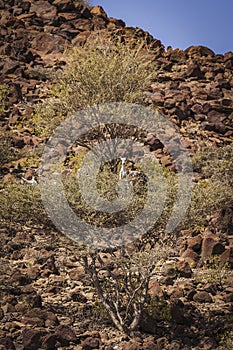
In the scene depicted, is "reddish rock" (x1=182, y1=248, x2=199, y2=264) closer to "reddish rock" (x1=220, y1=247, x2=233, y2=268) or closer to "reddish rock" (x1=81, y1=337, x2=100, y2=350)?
"reddish rock" (x1=220, y1=247, x2=233, y2=268)

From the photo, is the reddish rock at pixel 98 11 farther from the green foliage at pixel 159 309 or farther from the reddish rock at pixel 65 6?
the green foliage at pixel 159 309

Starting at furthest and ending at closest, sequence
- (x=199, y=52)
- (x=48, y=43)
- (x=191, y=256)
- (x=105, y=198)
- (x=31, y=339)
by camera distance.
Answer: (x=199, y=52) < (x=48, y=43) < (x=191, y=256) < (x=105, y=198) < (x=31, y=339)

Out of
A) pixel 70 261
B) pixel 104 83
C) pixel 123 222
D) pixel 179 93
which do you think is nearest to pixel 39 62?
pixel 179 93

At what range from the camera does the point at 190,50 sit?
3338 centimetres

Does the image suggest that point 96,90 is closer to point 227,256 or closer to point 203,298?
point 227,256

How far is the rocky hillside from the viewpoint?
42.5 ft

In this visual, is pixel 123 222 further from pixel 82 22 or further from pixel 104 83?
pixel 82 22

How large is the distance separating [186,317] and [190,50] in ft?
71.4

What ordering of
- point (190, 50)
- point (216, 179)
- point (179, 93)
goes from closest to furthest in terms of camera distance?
point (216, 179), point (179, 93), point (190, 50)

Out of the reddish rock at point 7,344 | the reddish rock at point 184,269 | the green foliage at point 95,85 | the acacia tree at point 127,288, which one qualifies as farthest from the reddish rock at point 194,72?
the reddish rock at point 7,344

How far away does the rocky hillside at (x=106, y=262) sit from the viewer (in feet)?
42.5

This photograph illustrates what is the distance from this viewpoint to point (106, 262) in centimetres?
1628

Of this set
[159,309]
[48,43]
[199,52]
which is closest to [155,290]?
[159,309]

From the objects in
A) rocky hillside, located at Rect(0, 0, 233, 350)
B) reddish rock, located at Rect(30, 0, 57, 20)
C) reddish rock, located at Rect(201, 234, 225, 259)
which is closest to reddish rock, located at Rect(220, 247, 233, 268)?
rocky hillside, located at Rect(0, 0, 233, 350)
